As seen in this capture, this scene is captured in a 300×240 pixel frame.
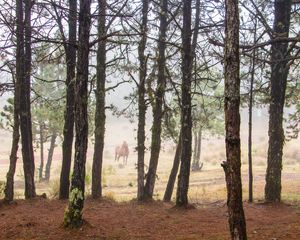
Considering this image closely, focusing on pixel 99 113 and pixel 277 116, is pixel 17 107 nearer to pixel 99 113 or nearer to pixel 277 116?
pixel 99 113

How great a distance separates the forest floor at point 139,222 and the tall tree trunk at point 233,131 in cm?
277

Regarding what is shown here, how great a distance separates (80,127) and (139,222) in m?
3.21

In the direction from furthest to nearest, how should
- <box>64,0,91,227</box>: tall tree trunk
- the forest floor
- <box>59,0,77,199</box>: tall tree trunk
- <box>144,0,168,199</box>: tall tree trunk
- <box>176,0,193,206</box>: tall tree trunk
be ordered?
<box>144,0,168,199</box>: tall tree trunk, <box>59,0,77,199</box>: tall tree trunk, <box>176,0,193,206</box>: tall tree trunk, the forest floor, <box>64,0,91,227</box>: tall tree trunk

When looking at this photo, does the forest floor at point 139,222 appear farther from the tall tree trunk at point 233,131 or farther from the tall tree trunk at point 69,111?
the tall tree trunk at point 233,131

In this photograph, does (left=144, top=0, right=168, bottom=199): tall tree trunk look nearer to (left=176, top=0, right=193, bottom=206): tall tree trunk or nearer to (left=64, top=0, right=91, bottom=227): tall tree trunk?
(left=176, top=0, right=193, bottom=206): tall tree trunk

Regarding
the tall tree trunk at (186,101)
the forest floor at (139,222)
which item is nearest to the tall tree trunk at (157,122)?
the forest floor at (139,222)

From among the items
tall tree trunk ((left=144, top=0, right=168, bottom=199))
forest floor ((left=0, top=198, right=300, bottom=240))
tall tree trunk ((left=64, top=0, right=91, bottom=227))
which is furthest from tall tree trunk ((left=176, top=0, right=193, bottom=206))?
tall tree trunk ((left=64, top=0, right=91, bottom=227))

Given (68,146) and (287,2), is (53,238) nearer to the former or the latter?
(68,146)

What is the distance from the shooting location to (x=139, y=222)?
36.5 ft

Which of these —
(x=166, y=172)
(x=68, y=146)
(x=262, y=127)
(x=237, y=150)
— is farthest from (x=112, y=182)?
(x=262, y=127)

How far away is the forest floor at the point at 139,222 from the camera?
931 cm

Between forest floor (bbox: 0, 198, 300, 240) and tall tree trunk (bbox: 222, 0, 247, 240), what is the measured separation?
2.77m

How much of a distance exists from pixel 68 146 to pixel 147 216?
12.6 feet

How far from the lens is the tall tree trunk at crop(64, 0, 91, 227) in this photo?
30.2 feet
